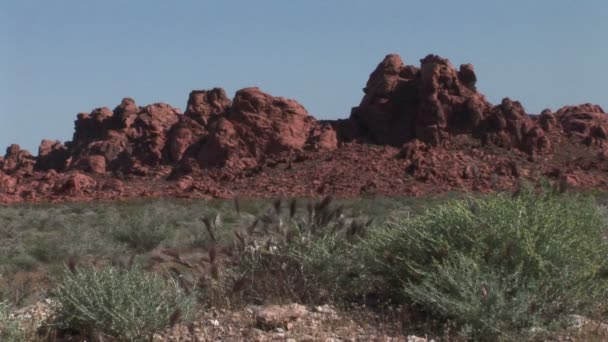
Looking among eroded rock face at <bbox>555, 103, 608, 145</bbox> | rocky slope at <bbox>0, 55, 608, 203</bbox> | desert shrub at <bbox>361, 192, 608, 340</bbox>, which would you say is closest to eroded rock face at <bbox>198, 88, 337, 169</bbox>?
rocky slope at <bbox>0, 55, 608, 203</bbox>

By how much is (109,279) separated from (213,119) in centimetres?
5196

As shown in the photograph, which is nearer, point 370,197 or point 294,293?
point 294,293

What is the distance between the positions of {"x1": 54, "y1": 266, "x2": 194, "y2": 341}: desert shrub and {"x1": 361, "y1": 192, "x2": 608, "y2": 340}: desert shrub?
198 cm

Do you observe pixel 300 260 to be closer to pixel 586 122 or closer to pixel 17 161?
pixel 586 122

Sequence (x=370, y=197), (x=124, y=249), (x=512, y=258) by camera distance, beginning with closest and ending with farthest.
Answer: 1. (x=512, y=258)
2. (x=124, y=249)
3. (x=370, y=197)

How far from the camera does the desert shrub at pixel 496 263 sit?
7273 millimetres

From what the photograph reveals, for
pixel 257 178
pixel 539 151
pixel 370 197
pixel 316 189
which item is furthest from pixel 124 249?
pixel 539 151

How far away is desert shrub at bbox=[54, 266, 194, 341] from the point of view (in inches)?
279

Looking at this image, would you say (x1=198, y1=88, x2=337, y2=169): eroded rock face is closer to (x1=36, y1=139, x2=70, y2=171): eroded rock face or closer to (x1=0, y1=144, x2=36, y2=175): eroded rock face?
(x1=36, y1=139, x2=70, y2=171): eroded rock face

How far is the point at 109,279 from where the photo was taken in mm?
7406

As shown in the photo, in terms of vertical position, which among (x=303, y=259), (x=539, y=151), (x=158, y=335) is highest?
(x=539, y=151)

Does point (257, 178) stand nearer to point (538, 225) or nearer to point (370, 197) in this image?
point (370, 197)

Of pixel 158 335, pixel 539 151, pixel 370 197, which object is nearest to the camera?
pixel 158 335

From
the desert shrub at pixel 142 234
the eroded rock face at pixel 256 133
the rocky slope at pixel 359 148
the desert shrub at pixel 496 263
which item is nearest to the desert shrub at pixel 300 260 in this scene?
the desert shrub at pixel 496 263
